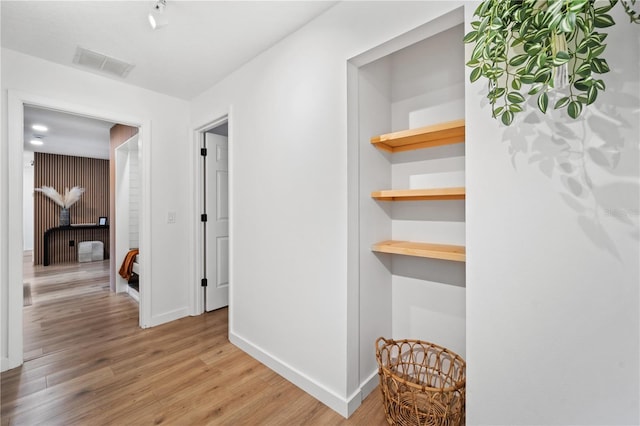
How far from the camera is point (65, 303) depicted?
3.56m

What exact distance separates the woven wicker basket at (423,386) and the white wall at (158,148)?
2.35 m

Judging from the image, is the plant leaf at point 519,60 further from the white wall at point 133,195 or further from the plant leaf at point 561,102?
the white wall at point 133,195

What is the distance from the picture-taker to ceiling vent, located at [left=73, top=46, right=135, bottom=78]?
2.26 meters

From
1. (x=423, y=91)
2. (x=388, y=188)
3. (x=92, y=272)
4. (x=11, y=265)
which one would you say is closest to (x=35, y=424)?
(x=11, y=265)

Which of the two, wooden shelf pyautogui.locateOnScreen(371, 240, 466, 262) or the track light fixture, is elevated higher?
the track light fixture

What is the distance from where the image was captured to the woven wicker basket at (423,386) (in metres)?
1.36

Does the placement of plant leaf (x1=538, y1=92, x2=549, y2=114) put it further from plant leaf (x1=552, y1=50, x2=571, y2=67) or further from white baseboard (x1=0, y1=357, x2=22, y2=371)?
white baseboard (x1=0, y1=357, x2=22, y2=371)

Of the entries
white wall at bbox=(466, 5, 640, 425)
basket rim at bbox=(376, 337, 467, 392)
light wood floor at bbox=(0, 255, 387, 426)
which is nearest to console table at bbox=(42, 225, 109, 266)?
light wood floor at bbox=(0, 255, 387, 426)

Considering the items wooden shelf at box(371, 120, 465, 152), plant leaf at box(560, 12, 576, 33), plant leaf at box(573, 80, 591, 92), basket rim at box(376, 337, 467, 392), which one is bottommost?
basket rim at box(376, 337, 467, 392)

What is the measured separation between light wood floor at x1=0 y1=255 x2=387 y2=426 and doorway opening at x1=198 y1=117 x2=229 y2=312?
0.36m

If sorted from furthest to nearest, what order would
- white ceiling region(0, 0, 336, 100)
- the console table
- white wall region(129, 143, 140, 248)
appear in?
the console table, white wall region(129, 143, 140, 248), white ceiling region(0, 0, 336, 100)

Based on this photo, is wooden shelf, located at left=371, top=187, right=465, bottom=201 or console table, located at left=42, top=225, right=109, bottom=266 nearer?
wooden shelf, located at left=371, top=187, right=465, bottom=201

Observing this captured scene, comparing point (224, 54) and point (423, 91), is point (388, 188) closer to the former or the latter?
point (423, 91)

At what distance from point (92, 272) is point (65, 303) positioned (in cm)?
208
